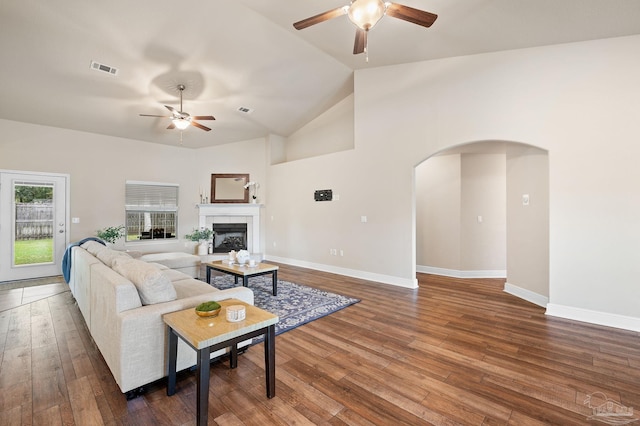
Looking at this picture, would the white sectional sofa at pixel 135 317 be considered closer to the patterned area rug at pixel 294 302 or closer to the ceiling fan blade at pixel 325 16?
the patterned area rug at pixel 294 302

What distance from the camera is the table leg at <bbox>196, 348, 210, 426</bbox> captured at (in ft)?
5.22

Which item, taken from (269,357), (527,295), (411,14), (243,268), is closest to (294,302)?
(243,268)

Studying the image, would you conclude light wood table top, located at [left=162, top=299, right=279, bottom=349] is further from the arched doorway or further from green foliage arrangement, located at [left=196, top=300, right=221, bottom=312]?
the arched doorway

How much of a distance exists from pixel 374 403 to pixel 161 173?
23.9 feet

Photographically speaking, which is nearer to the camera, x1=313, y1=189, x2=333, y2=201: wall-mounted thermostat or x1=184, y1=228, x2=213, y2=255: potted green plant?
x1=313, y1=189, x2=333, y2=201: wall-mounted thermostat

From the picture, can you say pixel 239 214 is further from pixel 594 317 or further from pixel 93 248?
pixel 594 317

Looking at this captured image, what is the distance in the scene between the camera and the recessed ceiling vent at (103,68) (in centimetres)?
396

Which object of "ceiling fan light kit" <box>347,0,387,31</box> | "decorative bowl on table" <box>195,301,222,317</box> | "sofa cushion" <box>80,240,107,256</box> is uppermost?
"ceiling fan light kit" <box>347,0,387,31</box>

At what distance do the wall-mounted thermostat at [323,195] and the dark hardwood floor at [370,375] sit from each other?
119 inches

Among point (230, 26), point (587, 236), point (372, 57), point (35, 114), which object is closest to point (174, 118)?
point (230, 26)

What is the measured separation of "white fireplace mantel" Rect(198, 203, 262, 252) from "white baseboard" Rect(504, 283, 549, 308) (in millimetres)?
5773

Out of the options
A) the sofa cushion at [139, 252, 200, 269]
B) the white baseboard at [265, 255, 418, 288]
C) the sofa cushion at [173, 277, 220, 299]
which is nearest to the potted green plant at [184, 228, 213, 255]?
the sofa cushion at [139, 252, 200, 269]

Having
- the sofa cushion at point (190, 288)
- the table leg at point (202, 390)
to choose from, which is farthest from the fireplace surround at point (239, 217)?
the table leg at point (202, 390)

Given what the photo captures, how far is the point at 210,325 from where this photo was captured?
5.98 ft
